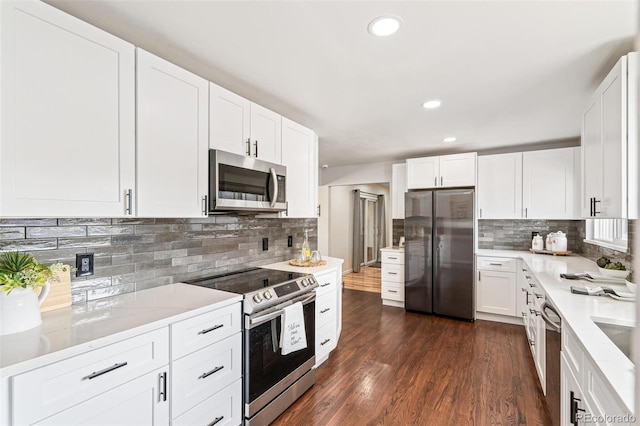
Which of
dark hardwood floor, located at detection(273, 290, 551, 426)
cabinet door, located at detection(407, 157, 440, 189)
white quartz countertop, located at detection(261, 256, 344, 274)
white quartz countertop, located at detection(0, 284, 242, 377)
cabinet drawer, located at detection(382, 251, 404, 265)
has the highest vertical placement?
cabinet door, located at detection(407, 157, 440, 189)

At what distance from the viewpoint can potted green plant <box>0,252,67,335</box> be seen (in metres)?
1.18

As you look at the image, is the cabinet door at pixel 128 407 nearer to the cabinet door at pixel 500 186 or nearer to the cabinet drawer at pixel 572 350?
the cabinet drawer at pixel 572 350

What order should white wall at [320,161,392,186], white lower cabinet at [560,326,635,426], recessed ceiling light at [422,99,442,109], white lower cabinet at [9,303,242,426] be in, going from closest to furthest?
white lower cabinet at [560,326,635,426], white lower cabinet at [9,303,242,426], recessed ceiling light at [422,99,442,109], white wall at [320,161,392,186]

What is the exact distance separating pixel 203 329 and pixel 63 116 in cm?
121

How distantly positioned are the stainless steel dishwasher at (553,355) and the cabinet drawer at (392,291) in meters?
2.45

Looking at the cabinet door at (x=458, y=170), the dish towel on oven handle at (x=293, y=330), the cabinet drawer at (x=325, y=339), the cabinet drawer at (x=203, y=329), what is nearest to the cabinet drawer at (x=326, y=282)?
the cabinet drawer at (x=325, y=339)

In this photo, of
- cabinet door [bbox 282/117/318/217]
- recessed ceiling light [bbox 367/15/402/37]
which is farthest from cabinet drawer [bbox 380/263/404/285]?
recessed ceiling light [bbox 367/15/402/37]

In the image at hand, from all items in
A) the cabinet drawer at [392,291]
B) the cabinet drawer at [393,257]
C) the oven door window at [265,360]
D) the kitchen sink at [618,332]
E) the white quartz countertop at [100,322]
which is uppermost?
the white quartz countertop at [100,322]

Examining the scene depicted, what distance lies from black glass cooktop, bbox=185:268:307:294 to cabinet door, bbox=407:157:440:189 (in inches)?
106

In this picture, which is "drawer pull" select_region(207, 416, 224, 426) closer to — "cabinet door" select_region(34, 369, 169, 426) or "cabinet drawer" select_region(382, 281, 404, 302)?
"cabinet door" select_region(34, 369, 169, 426)

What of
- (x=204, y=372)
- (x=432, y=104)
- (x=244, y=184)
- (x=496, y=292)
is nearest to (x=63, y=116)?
(x=244, y=184)

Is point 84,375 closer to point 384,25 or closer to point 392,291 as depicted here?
point 384,25

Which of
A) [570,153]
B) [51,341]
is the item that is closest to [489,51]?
[51,341]

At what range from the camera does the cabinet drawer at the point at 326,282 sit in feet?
8.54
